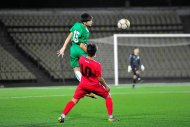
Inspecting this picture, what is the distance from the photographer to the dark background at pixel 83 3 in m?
34.6

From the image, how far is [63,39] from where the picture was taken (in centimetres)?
3222

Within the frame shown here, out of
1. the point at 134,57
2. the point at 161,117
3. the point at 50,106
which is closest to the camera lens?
the point at 161,117

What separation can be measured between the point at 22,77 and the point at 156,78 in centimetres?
837

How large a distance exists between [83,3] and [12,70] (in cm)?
872

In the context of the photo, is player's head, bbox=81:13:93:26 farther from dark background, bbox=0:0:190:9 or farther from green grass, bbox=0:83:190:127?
dark background, bbox=0:0:190:9

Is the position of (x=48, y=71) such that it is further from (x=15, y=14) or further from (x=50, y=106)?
(x=50, y=106)

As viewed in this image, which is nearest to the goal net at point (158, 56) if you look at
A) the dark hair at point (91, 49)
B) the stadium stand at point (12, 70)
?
the stadium stand at point (12, 70)

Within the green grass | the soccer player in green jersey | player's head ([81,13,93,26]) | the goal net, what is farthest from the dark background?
player's head ([81,13,93,26])

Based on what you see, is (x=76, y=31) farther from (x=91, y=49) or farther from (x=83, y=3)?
(x=83, y=3)

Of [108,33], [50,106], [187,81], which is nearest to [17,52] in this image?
[108,33]

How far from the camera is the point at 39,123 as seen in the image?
9.84 meters

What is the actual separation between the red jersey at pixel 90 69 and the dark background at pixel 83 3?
25.6m

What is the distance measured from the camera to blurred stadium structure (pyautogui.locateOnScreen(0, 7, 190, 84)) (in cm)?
2972

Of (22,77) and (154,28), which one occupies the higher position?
(154,28)
